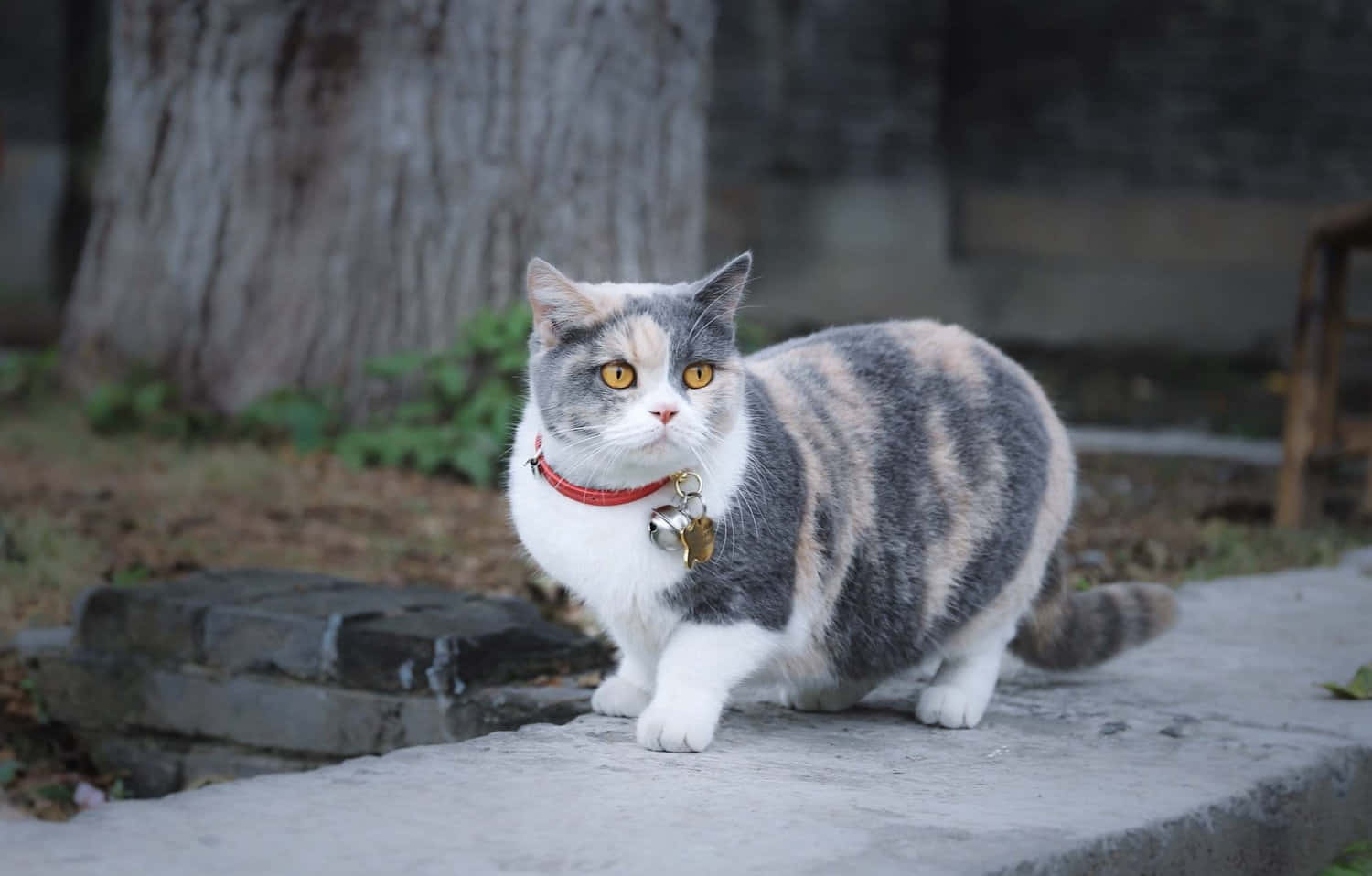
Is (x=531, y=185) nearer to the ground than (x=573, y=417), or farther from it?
farther from it

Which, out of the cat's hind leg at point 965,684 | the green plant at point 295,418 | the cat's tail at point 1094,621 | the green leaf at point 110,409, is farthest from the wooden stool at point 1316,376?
the green leaf at point 110,409

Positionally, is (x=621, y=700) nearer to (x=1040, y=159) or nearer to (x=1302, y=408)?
(x=1302, y=408)

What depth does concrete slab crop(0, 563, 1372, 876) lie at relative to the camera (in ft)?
6.43

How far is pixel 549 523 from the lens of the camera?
2.57 m

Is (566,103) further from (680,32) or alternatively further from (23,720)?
(23,720)

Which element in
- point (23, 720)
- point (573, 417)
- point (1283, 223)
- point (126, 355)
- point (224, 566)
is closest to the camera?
point (573, 417)

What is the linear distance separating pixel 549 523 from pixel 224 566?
2.14 metres

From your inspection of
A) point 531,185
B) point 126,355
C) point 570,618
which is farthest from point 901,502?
point 126,355

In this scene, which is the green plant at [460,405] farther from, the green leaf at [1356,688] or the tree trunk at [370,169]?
the green leaf at [1356,688]

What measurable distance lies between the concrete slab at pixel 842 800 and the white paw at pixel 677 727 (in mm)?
27

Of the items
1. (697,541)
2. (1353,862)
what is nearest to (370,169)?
(697,541)

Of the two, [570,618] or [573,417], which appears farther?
[570,618]

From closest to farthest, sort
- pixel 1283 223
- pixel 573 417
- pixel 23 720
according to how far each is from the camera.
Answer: pixel 573 417 → pixel 23 720 → pixel 1283 223

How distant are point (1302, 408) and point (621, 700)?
3.22 metres
